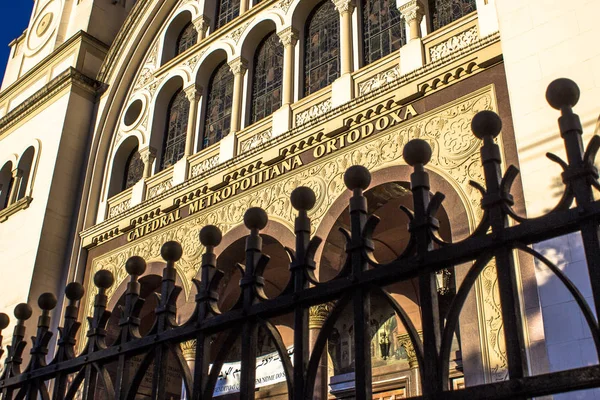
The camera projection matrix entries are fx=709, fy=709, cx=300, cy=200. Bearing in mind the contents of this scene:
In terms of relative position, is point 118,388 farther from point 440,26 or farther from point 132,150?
point 132,150

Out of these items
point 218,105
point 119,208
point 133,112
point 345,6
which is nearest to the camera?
point 345,6

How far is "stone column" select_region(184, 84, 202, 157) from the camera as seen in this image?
11.0m

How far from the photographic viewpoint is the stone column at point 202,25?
12.2 metres

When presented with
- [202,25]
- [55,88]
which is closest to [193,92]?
[202,25]

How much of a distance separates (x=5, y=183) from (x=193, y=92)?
4914 millimetres

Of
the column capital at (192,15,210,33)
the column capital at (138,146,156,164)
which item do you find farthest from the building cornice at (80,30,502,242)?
the column capital at (192,15,210,33)

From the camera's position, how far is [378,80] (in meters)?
8.59

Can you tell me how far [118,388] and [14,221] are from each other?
398 inches

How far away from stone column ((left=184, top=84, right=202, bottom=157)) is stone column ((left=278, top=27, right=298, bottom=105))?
1.90m

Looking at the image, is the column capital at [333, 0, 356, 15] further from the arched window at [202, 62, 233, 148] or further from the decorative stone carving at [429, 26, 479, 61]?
the arched window at [202, 62, 233, 148]

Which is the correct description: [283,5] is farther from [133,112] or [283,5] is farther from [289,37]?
[133,112]

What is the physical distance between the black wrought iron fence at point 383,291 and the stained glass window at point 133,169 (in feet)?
28.4

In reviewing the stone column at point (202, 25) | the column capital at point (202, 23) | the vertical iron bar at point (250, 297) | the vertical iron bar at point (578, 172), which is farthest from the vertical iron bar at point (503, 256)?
the column capital at point (202, 23)

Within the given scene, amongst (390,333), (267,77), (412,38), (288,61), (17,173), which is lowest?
(390,333)
